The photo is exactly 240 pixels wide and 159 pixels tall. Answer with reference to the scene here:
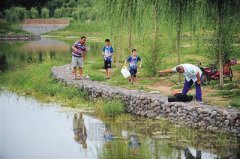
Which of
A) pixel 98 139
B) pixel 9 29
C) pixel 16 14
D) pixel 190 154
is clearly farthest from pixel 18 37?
pixel 190 154

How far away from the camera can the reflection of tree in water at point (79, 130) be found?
14.7 meters

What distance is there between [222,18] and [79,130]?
22.6ft

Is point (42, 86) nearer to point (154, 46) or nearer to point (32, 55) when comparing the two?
point (154, 46)

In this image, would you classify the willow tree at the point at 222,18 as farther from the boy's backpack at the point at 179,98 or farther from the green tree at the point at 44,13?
the green tree at the point at 44,13

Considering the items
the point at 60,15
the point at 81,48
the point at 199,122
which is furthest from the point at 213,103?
the point at 60,15

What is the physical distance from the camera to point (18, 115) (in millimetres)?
18406

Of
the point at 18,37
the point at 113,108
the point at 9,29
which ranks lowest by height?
the point at 18,37

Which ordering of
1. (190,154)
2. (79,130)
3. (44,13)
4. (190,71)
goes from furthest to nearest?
(44,13)
(190,71)
(79,130)
(190,154)

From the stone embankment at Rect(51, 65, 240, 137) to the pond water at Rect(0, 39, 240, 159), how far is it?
0.33 m

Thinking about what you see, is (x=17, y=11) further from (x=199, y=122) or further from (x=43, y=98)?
(x=199, y=122)

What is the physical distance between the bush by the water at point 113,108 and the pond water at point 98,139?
0.47m

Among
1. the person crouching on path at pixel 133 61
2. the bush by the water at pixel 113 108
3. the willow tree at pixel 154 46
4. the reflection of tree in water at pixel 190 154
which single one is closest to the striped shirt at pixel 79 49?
the person crouching on path at pixel 133 61

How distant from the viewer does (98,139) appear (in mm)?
14617

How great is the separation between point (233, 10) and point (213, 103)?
423 centimetres
